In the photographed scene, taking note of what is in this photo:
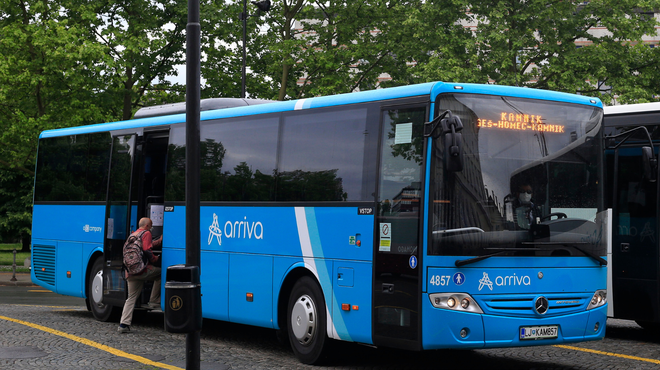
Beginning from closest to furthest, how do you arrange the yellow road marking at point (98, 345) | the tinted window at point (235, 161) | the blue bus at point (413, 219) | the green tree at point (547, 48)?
1. the blue bus at point (413, 219)
2. the yellow road marking at point (98, 345)
3. the tinted window at point (235, 161)
4. the green tree at point (547, 48)

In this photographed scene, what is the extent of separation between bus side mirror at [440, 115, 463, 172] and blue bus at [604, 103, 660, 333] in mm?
4555

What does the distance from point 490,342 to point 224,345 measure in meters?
4.34

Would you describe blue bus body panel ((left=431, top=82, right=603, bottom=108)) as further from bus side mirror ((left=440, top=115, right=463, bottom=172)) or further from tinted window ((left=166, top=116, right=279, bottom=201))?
tinted window ((left=166, top=116, right=279, bottom=201))

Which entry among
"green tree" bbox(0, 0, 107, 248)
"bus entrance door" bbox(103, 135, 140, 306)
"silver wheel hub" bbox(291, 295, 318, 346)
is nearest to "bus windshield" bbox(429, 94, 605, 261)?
"silver wheel hub" bbox(291, 295, 318, 346)

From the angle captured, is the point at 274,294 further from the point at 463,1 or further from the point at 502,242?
the point at 463,1

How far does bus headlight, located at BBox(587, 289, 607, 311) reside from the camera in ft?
30.6

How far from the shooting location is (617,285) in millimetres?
12281

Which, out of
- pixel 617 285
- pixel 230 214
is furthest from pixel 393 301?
pixel 617 285

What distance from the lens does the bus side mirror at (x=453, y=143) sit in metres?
8.10

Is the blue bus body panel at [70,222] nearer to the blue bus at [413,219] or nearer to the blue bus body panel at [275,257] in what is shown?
the blue bus body panel at [275,257]

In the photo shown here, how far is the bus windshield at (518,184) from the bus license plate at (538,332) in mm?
757

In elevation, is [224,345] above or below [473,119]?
below

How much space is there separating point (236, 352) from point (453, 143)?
173 inches

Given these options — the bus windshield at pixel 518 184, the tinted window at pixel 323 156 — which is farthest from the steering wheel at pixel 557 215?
the tinted window at pixel 323 156
